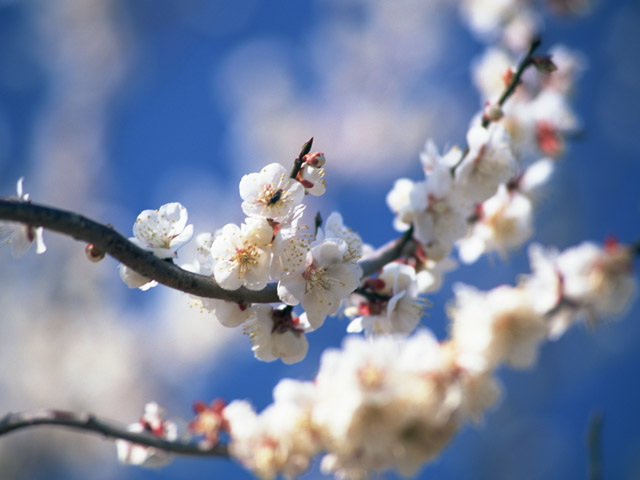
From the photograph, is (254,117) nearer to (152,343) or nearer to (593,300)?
(152,343)

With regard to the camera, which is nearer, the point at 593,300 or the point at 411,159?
the point at 593,300

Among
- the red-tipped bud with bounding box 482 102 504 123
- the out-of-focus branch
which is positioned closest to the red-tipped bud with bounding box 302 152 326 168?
the out-of-focus branch

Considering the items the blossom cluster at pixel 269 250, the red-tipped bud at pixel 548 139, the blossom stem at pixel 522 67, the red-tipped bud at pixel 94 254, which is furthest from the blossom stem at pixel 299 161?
the red-tipped bud at pixel 548 139

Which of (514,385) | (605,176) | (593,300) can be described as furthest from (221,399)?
(605,176)

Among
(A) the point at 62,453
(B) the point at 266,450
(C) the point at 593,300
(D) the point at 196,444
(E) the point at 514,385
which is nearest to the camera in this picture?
(D) the point at 196,444

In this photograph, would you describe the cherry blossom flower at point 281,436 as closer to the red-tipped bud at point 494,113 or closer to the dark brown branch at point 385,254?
the dark brown branch at point 385,254

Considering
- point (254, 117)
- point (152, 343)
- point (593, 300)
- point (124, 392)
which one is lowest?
point (593, 300)

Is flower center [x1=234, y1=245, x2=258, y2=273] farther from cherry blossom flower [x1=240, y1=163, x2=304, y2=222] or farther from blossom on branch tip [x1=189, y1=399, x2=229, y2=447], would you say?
blossom on branch tip [x1=189, y1=399, x2=229, y2=447]
